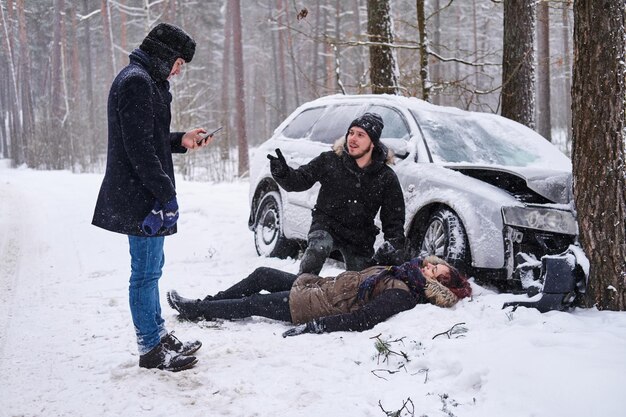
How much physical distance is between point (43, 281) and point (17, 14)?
32.4 metres

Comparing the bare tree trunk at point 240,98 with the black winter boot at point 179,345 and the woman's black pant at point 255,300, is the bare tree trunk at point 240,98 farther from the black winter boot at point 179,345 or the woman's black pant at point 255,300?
the black winter boot at point 179,345

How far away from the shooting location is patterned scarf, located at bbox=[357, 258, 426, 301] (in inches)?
171

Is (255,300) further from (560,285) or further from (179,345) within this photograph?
(560,285)

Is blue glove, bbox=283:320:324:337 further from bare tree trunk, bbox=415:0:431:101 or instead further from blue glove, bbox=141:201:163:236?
bare tree trunk, bbox=415:0:431:101

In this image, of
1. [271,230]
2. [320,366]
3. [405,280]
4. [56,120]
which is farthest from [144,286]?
[56,120]

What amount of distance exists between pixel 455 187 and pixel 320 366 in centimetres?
236

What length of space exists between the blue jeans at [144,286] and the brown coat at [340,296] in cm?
116

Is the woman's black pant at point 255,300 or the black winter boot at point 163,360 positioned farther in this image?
the woman's black pant at point 255,300

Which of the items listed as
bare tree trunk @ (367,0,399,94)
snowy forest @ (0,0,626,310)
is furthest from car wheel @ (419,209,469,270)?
bare tree trunk @ (367,0,399,94)

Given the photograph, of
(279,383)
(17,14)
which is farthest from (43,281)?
(17,14)

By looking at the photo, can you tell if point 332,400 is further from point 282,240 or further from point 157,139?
point 282,240

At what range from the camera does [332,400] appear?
10.5 feet

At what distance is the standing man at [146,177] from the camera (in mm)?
3355

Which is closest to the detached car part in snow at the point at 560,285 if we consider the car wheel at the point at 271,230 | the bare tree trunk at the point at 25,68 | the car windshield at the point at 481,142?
the car windshield at the point at 481,142
